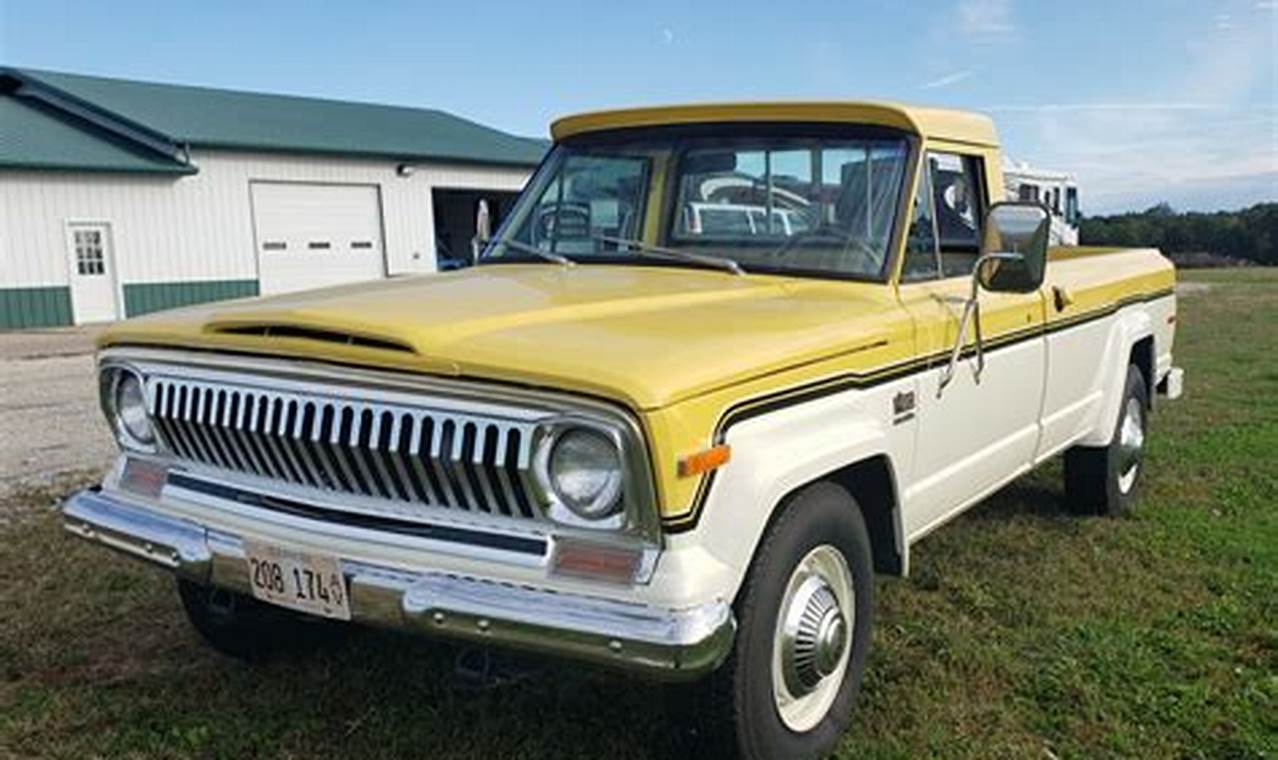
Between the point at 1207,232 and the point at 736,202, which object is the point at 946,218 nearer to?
the point at 736,202

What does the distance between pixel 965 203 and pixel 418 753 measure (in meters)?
3.08

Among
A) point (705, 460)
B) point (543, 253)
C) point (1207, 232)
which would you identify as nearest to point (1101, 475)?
point (543, 253)

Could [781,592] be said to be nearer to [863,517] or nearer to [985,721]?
[863,517]

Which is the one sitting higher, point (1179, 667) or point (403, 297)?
point (403, 297)

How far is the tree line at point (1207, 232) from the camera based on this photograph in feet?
155

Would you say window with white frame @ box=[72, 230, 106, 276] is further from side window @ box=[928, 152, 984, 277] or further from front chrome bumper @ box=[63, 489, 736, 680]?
front chrome bumper @ box=[63, 489, 736, 680]

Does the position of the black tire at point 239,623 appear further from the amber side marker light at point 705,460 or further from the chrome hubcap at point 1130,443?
the chrome hubcap at point 1130,443

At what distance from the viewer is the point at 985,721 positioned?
12.1ft

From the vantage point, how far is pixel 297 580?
3.03m

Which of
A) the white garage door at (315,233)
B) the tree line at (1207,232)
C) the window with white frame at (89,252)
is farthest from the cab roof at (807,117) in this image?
the tree line at (1207,232)

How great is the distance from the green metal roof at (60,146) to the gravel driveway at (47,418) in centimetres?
569

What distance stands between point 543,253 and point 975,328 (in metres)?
1.70

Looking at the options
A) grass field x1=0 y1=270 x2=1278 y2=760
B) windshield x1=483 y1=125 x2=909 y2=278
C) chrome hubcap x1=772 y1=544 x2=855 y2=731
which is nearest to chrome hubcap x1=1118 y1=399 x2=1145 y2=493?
grass field x1=0 y1=270 x2=1278 y2=760

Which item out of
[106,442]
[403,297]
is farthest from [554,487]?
[106,442]
